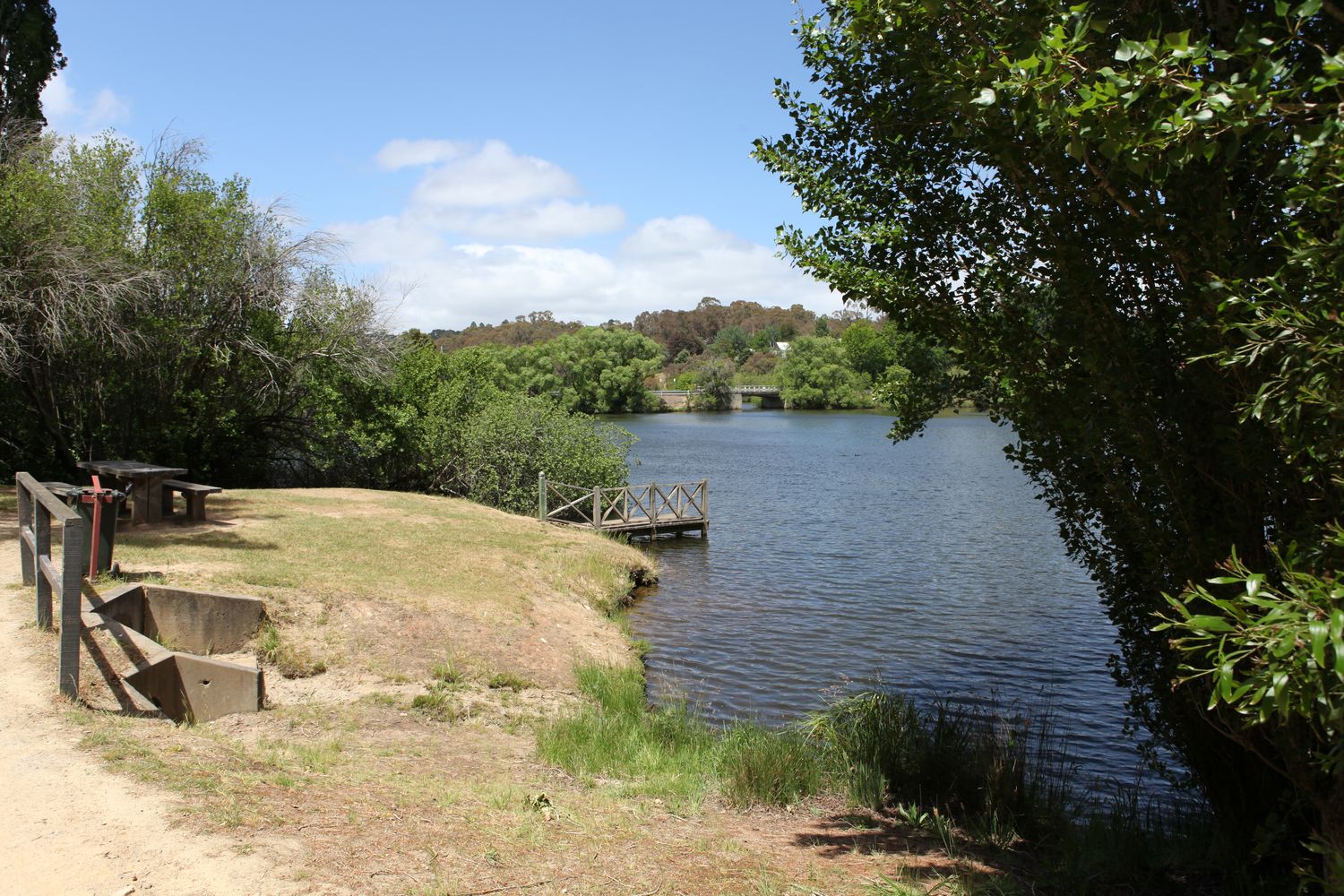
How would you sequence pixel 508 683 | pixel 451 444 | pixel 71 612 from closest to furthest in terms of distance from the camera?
pixel 71 612, pixel 508 683, pixel 451 444

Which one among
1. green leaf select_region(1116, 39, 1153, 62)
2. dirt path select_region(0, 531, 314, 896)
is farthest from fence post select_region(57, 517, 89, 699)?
green leaf select_region(1116, 39, 1153, 62)

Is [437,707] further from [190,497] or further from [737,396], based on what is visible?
[737,396]

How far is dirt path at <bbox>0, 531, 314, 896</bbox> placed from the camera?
4.28m

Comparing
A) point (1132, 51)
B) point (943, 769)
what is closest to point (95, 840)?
point (1132, 51)

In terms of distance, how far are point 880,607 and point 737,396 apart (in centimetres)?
9754

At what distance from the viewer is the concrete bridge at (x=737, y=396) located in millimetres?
110562

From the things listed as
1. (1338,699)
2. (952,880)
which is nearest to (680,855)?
(952,880)

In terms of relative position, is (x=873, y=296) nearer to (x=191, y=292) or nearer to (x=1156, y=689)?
(x=1156, y=689)

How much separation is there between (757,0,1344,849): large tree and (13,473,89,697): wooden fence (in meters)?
5.88

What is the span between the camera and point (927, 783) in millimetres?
7703

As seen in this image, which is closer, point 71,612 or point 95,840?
point 95,840

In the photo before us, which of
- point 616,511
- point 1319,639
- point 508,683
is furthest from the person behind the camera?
point 616,511

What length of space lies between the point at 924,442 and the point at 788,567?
43116mm

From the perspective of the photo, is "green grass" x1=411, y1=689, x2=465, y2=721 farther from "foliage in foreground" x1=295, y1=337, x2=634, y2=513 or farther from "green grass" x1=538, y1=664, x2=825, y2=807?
"foliage in foreground" x1=295, y1=337, x2=634, y2=513
